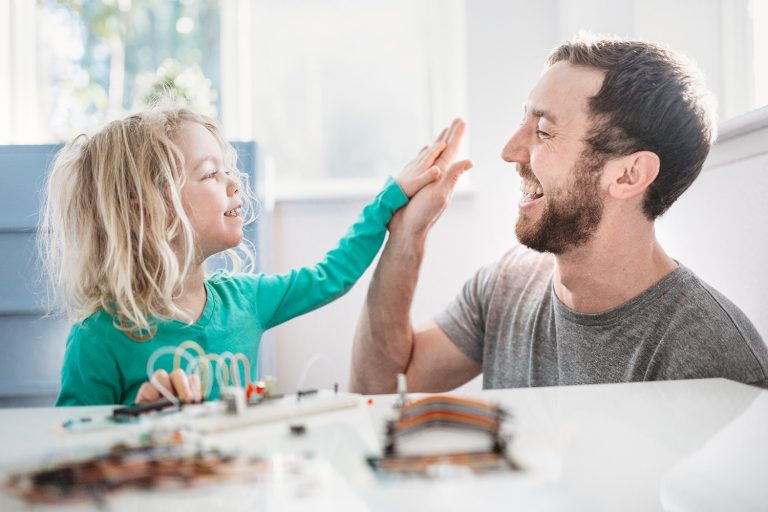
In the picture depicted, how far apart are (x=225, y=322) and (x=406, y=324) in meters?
0.38

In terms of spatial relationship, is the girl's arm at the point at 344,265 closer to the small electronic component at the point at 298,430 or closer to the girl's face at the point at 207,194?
the girl's face at the point at 207,194

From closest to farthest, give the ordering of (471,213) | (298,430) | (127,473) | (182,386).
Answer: (127,473) < (298,430) < (182,386) < (471,213)

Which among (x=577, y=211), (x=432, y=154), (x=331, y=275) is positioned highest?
(x=432, y=154)

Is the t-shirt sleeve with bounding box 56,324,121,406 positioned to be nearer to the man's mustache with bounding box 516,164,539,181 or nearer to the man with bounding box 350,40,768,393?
the man with bounding box 350,40,768,393

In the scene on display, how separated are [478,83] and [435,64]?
249 mm

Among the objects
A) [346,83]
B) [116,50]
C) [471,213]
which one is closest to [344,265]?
[471,213]

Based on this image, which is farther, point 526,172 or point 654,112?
point 526,172

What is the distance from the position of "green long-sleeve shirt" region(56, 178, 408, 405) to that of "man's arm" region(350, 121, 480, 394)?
5 cm

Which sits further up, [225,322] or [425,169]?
[425,169]

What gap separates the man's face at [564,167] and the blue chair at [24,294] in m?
0.88

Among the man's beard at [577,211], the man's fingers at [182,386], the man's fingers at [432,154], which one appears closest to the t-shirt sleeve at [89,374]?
the man's fingers at [182,386]

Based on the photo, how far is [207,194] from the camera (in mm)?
1115

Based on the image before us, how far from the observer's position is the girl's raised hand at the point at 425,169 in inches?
48.2

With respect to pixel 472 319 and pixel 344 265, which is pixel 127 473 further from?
pixel 472 319
